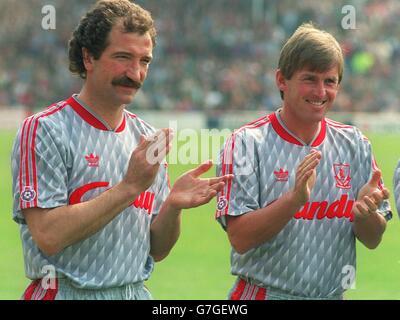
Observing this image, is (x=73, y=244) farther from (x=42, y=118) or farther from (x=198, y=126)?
(x=198, y=126)

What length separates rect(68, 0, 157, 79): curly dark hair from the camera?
157 inches

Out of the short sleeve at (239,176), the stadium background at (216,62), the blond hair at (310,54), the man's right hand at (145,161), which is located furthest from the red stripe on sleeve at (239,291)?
the stadium background at (216,62)

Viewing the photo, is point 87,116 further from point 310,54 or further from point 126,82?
point 310,54

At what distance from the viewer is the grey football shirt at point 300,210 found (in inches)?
160

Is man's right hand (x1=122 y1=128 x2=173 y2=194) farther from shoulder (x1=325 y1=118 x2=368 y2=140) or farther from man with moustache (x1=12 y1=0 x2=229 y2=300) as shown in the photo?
shoulder (x1=325 y1=118 x2=368 y2=140)

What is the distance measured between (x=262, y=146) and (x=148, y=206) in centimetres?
58

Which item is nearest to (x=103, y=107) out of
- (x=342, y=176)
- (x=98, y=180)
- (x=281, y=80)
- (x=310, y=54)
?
(x=98, y=180)

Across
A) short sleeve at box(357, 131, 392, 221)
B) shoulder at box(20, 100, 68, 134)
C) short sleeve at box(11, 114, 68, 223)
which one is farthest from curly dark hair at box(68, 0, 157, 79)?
short sleeve at box(357, 131, 392, 221)

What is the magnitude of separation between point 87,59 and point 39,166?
1.76 ft

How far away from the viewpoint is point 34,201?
382 cm

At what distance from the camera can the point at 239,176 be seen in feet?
13.5

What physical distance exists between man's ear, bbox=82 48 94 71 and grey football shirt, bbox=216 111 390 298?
70cm

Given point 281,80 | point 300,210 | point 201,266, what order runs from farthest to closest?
point 201,266
point 281,80
point 300,210
